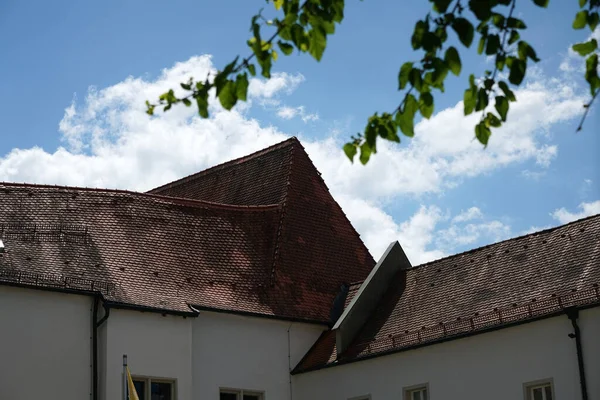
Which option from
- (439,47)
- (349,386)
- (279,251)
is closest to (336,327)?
(349,386)

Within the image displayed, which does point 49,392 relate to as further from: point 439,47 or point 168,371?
point 439,47

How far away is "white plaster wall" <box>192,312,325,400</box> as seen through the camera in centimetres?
2834

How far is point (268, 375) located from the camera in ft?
96.7

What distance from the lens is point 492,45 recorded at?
8812 mm

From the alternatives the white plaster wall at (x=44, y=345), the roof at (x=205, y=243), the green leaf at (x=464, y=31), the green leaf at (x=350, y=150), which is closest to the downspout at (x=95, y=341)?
the white plaster wall at (x=44, y=345)

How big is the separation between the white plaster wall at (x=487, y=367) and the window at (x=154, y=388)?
13.3ft

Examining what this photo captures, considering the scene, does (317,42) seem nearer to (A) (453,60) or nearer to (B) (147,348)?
(A) (453,60)

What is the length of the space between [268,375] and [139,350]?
3949mm

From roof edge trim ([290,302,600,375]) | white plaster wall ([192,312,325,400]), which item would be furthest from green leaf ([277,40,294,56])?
white plaster wall ([192,312,325,400])

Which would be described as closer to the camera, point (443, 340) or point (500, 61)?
point (500, 61)

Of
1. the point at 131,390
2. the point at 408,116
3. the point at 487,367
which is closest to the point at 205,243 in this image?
the point at 131,390

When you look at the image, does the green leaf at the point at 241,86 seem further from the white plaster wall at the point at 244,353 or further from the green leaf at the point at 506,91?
the white plaster wall at the point at 244,353

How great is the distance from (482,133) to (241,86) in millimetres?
1930

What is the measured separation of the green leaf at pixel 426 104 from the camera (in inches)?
358
